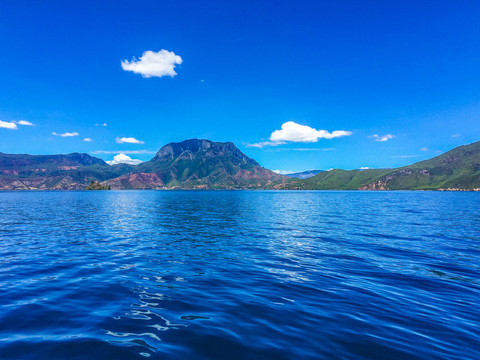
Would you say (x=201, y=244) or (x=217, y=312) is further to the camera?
(x=201, y=244)

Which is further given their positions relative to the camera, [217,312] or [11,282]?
[11,282]

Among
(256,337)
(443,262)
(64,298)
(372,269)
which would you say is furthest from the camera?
(443,262)

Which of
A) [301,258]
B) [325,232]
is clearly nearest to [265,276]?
[301,258]

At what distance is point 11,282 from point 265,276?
1773 centimetres

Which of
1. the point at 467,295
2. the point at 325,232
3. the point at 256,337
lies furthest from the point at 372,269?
the point at 325,232

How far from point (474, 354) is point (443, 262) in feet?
54.1

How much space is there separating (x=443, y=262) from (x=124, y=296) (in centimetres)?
2728

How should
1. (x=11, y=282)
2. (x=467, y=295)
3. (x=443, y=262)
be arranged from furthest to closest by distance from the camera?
(x=443, y=262) < (x=11, y=282) < (x=467, y=295)

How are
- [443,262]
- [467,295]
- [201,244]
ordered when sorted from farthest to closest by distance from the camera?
[201,244] < [443,262] < [467,295]

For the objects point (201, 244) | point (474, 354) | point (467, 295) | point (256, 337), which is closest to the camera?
point (474, 354)

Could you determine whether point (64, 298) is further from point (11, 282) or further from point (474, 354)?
point (474, 354)

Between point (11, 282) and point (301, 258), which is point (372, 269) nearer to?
point (301, 258)

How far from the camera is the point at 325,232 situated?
125 ft

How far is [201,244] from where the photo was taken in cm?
2955
